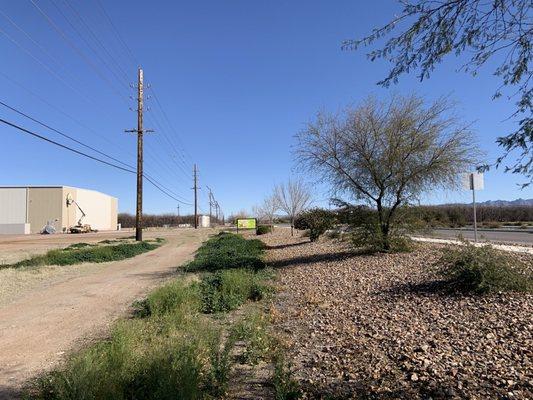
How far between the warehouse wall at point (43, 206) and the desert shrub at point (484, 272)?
81548 millimetres

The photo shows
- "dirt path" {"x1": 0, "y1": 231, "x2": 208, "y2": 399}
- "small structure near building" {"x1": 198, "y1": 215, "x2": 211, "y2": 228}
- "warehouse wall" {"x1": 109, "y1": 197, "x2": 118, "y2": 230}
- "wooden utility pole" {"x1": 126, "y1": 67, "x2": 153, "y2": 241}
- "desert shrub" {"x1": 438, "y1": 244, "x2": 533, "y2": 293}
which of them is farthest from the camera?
"small structure near building" {"x1": 198, "y1": 215, "x2": 211, "y2": 228}

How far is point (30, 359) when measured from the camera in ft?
21.7

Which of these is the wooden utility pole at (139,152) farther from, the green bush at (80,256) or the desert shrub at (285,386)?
the desert shrub at (285,386)

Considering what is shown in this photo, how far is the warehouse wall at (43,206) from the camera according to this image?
268 feet

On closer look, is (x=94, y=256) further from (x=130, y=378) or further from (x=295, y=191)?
(x=295, y=191)

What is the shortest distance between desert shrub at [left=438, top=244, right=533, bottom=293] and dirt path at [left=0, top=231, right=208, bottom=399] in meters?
6.25

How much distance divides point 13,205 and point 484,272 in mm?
86420

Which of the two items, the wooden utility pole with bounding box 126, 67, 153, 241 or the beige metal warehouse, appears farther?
the beige metal warehouse

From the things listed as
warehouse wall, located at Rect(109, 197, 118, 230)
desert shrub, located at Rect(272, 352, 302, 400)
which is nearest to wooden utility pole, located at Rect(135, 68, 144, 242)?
desert shrub, located at Rect(272, 352, 302, 400)

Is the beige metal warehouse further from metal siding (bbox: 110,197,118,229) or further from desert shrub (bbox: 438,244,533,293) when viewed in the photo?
desert shrub (bbox: 438,244,533,293)

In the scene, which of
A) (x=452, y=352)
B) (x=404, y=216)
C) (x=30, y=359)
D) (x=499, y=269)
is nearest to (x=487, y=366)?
(x=452, y=352)

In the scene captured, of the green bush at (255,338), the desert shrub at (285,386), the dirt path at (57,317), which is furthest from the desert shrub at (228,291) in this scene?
the desert shrub at (285,386)

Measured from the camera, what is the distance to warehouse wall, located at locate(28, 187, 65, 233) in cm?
8175

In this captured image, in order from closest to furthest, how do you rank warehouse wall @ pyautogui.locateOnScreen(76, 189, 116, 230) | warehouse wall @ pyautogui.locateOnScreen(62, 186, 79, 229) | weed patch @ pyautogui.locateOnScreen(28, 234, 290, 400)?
weed patch @ pyautogui.locateOnScreen(28, 234, 290, 400)
warehouse wall @ pyautogui.locateOnScreen(62, 186, 79, 229)
warehouse wall @ pyautogui.locateOnScreen(76, 189, 116, 230)
